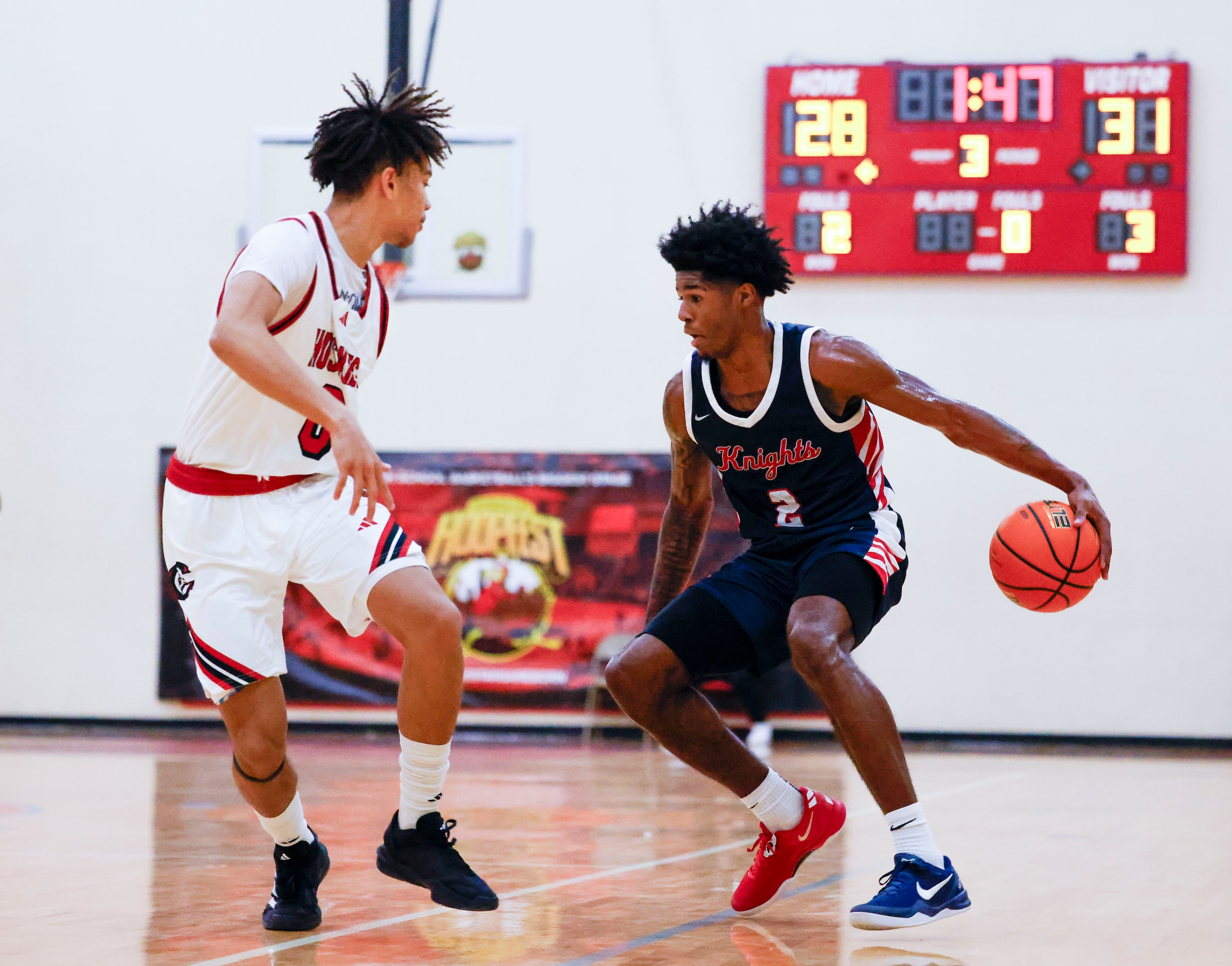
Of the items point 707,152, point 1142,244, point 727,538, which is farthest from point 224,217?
point 1142,244

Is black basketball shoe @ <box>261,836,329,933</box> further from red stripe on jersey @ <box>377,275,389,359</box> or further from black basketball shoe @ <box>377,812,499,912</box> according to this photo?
red stripe on jersey @ <box>377,275,389,359</box>

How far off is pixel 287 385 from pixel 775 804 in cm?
161

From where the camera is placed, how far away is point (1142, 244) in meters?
8.93

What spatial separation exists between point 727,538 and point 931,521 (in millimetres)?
1335

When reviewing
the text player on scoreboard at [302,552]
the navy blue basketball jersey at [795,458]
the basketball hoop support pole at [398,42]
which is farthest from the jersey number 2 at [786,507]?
the basketball hoop support pole at [398,42]

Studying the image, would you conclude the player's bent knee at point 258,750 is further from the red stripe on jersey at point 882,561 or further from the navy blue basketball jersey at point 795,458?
the red stripe on jersey at point 882,561

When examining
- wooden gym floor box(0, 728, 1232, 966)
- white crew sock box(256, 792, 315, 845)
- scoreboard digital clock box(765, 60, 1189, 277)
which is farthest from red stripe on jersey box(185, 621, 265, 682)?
scoreboard digital clock box(765, 60, 1189, 277)

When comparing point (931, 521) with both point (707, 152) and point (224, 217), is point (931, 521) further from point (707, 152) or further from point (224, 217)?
point (224, 217)

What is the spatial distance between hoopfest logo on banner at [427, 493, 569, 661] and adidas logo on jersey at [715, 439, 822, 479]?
598cm

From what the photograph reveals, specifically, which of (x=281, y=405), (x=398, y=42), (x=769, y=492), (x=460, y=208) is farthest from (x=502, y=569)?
(x=281, y=405)

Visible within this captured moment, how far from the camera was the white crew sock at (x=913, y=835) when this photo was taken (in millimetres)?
3207

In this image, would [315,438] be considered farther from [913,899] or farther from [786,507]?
[913,899]

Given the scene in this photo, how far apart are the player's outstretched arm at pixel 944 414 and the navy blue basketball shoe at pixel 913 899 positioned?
2.67ft

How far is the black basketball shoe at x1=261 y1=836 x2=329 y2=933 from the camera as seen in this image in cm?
324
